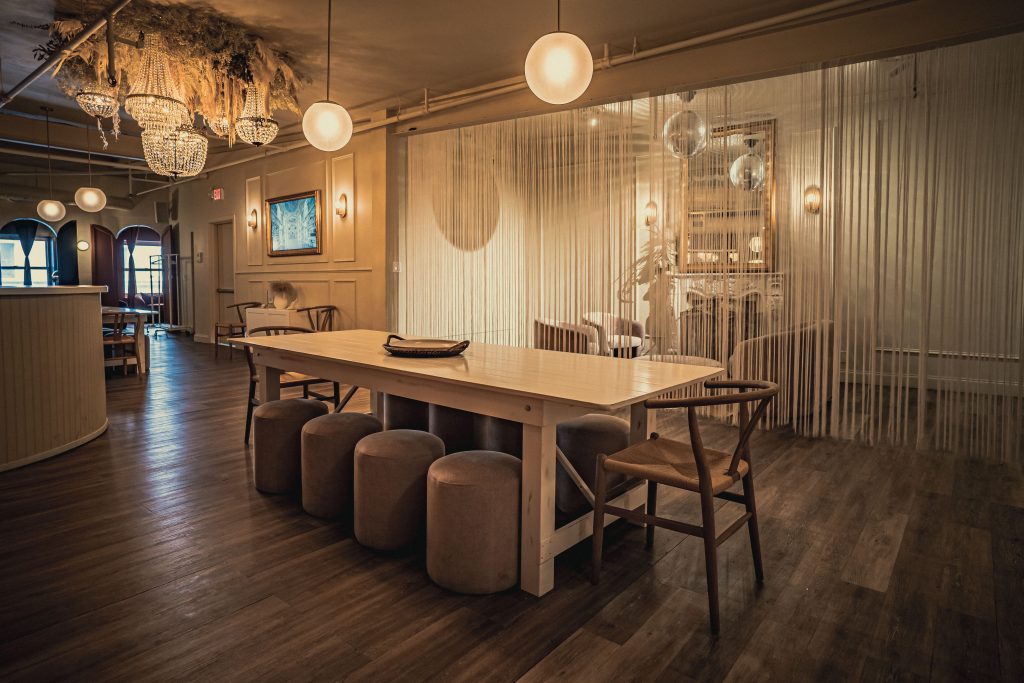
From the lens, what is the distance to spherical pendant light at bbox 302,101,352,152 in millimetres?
3326

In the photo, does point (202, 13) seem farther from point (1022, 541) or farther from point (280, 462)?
point (1022, 541)

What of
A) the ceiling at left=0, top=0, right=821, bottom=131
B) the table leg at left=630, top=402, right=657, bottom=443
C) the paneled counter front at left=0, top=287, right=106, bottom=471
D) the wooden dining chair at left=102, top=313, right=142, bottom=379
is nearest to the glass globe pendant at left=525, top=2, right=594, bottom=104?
the table leg at left=630, top=402, right=657, bottom=443

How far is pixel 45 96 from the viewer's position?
672 centimetres

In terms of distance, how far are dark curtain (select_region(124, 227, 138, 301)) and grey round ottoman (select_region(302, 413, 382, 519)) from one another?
12.6 meters

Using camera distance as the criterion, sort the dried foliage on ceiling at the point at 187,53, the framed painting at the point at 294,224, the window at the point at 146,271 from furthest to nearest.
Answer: the window at the point at 146,271
the framed painting at the point at 294,224
the dried foliage on ceiling at the point at 187,53

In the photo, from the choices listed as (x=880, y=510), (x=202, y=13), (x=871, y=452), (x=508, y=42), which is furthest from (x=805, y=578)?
(x=202, y=13)

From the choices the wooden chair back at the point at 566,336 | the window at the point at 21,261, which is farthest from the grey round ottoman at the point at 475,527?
the window at the point at 21,261

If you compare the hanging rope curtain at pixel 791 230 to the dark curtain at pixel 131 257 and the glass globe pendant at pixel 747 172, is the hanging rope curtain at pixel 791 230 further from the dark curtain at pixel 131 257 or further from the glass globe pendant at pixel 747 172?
the dark curtain at pixel 131 257

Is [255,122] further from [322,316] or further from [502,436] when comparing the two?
[322,316]

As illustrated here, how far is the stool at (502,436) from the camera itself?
9.56 feet

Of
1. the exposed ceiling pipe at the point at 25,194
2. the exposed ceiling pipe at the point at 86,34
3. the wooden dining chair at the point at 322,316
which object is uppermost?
the exposed ceiling pipe at the point at 25,194

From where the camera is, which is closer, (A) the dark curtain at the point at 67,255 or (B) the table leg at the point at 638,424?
(B) the table leg at the point at 638,424

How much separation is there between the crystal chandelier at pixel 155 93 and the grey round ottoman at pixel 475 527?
360cm

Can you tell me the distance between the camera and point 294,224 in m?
8.16
